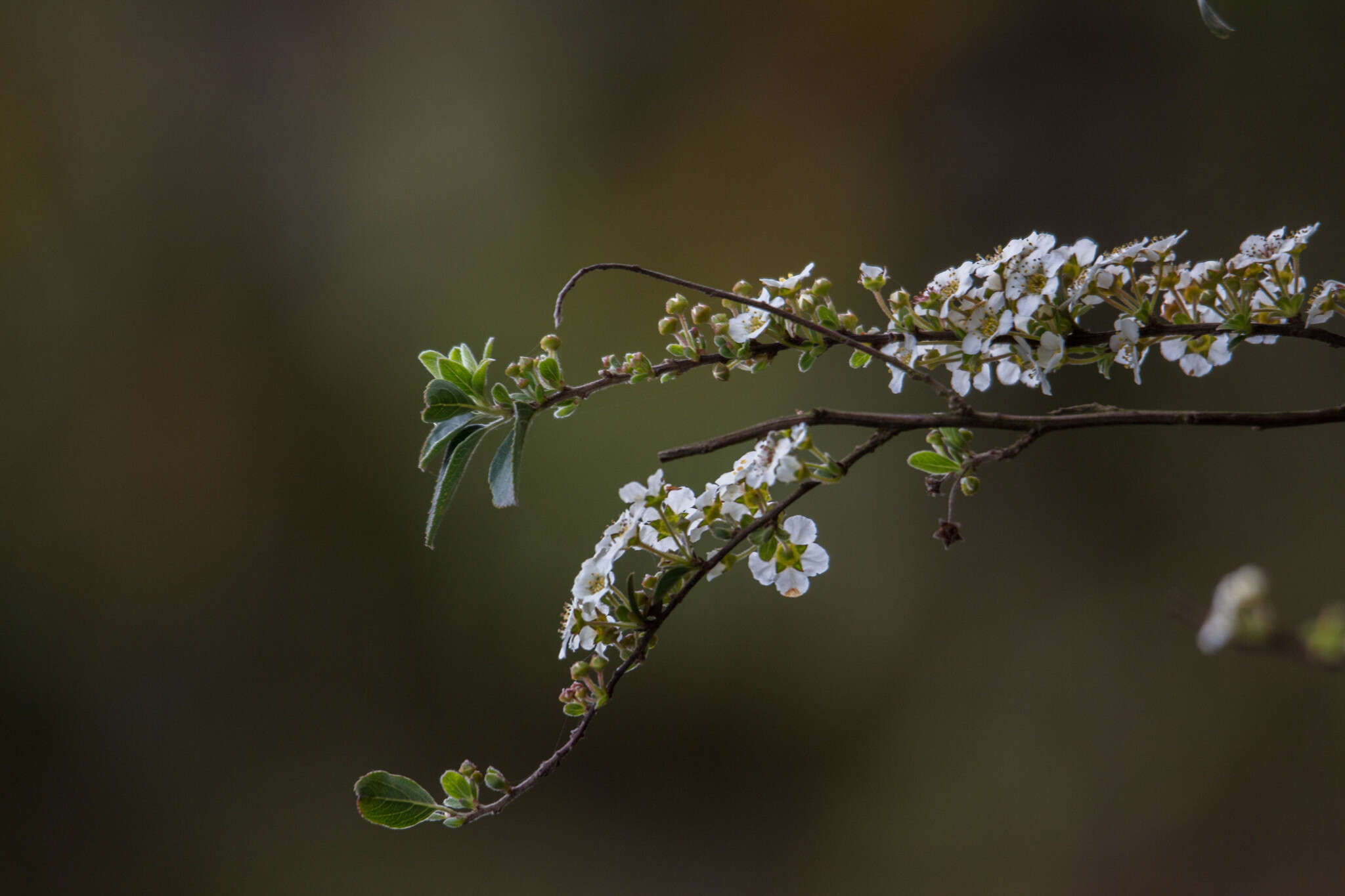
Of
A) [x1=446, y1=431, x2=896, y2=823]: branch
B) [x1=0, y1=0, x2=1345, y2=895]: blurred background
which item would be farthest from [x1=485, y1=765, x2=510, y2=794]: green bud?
[x1=0, y1=0, x2=1345, y2=895]: blurred background

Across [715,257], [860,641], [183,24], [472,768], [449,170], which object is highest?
[183,24]

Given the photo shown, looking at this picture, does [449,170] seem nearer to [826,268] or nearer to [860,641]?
[826,268]

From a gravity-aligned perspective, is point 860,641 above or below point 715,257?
below

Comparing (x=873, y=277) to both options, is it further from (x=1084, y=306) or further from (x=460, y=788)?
(x=460, y=788)

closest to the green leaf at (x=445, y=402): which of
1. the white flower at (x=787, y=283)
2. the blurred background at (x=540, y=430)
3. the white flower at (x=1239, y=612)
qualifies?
the white flower at (x=787, y=283)

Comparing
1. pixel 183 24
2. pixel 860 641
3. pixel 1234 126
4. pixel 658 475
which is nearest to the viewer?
pixel 658 475

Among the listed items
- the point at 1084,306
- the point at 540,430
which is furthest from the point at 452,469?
the point at 540,430

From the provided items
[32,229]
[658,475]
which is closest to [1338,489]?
[658,475]
